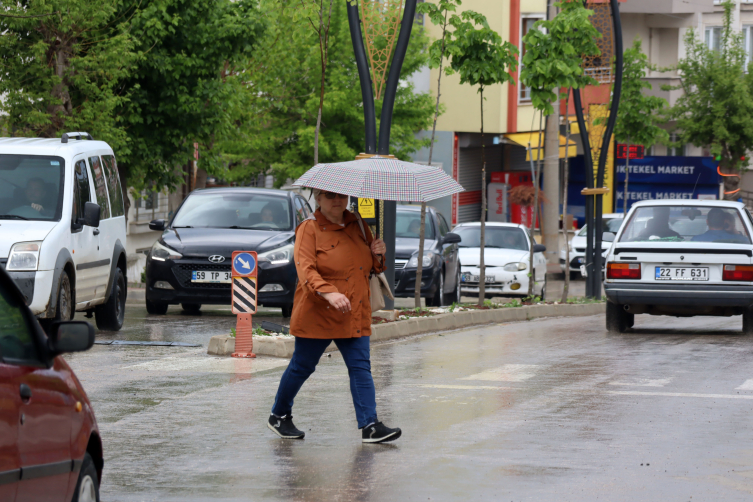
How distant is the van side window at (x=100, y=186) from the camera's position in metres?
13.8

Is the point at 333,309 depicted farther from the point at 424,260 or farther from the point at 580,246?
the point at 580,246

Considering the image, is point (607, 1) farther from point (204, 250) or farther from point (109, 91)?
point (204, 250)

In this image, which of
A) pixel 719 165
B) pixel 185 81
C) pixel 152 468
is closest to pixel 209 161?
pixel 185 81

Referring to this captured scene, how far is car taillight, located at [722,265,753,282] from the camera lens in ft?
46.6

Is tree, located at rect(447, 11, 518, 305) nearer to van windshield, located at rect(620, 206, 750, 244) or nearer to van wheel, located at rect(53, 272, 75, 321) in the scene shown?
van windshield, located at rect(620, 206, 750, 244)

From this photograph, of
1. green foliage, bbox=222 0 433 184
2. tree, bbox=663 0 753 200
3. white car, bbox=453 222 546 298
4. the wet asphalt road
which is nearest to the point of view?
the wet asphalt road

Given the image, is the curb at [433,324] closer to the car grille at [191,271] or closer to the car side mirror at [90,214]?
the car side mirror at [90,214]

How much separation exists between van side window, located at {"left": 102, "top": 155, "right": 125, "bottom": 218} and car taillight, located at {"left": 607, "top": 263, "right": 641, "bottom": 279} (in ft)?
19.2

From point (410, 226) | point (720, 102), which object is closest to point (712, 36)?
point (720, 102)

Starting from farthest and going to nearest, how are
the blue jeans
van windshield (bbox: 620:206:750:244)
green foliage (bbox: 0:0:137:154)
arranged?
1. green foliage (bbox: 0:0:137:154)
2. van windshield (bbox: 620:206:750:244)
3. the blue jeans

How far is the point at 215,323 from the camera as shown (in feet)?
50.5

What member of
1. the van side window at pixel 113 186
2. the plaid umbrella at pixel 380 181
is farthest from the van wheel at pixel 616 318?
the plaid umbrella at pixel 380 181

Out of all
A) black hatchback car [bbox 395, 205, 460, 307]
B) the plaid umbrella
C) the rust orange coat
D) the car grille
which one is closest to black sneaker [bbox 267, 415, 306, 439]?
the rust orange coat

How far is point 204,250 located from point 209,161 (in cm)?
921
